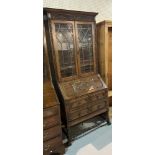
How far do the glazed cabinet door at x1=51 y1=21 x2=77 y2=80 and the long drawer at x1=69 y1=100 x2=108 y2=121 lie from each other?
0.53 m

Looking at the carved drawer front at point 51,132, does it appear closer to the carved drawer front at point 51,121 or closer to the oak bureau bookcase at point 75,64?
the carved drawer front at point 51,121

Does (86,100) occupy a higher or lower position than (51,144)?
higher

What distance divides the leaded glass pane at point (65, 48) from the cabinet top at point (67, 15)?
10cm

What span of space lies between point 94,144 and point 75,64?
1208mm

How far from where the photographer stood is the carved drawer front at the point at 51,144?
79.1 inches

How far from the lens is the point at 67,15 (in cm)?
240

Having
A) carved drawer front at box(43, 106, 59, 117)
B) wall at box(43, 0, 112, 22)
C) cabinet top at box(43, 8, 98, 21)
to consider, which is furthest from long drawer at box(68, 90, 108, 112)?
wall at box(43, 0, 112, 22)

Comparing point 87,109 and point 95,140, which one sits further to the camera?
point 87,109

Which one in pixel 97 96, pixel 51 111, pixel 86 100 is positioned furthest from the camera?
pixel 97 96

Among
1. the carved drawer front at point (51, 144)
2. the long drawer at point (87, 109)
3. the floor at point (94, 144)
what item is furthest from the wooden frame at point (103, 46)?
the carved drawer front at point (51, 144)

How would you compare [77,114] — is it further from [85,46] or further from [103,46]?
[103,46]

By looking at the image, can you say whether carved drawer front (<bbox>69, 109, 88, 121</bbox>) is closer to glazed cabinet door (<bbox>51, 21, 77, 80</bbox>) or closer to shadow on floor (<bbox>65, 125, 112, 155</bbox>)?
shadow on floor (<bbox>65, 125, 112, 155</bbox>)

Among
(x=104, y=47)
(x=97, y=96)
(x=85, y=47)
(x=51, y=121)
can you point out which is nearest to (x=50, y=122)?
(x=51, y=121)
